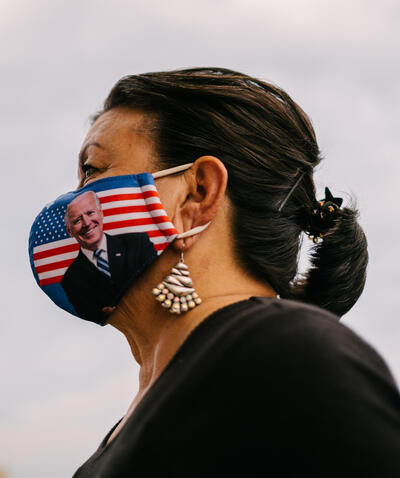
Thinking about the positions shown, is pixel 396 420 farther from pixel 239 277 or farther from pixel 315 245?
pixel 315 245

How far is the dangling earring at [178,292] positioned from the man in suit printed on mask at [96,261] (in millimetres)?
124

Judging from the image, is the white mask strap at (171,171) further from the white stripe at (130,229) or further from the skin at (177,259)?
the white stripe at (130,229)

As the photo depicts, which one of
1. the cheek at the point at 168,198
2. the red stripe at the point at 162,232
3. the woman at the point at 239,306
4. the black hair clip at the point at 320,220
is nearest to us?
the woman at the point at 239,306

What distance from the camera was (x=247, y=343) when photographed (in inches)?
79.7

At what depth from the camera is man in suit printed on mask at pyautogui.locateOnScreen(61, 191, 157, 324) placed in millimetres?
2848

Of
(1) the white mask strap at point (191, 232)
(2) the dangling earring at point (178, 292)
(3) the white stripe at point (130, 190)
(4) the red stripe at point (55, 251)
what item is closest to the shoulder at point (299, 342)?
(2) the dangling earring at point (178, 292)

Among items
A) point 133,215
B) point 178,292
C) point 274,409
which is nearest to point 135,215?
point 133,215

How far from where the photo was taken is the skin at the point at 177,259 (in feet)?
9.07

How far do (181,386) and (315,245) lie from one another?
4.86 feet

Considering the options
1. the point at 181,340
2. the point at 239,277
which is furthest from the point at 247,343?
the point at 239,277

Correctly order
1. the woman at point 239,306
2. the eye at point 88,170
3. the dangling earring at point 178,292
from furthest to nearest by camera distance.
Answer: the eye at point 88,170 < the dangling earring at point 178,292 < the woman at point 239,306

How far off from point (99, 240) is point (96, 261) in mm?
92

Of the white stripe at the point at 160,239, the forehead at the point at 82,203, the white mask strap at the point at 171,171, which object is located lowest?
the white stripe at the point at 160,239

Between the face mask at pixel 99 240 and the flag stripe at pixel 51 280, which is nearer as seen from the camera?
the face mask at pixel 99 240
